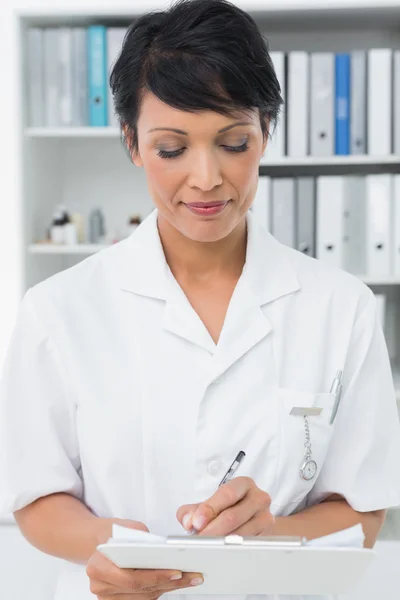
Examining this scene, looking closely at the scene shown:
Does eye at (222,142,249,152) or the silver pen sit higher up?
eye at (222,142,249,152)

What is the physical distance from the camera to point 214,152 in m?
0.97

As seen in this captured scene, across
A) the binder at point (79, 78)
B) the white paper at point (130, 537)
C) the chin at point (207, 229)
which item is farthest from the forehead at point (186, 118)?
the binder at point (79, 78)

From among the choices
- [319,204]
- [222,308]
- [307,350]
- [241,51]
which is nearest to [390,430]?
[307,350]

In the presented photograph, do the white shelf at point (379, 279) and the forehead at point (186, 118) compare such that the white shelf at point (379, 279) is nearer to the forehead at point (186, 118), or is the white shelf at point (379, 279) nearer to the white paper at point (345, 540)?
the forehead at point (186, 118)

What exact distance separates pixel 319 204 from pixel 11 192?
113 cm

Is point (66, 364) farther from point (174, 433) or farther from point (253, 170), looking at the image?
point (253, 170)

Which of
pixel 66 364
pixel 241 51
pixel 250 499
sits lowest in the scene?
pixel 250 499

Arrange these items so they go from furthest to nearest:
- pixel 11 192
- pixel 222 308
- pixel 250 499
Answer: pixel 11 192 → pixel 222 308 → pixel 250 499

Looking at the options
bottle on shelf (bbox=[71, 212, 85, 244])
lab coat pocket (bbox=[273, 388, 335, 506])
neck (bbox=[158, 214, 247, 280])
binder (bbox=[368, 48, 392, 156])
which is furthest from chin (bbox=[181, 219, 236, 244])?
bottle on shelf (bbox=[71, 212, 85, 244])

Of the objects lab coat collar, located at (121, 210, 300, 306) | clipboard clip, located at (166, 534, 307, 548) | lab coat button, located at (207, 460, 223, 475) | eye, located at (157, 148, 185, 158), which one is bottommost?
lab coat button, located at (207, 460, 223, 475)

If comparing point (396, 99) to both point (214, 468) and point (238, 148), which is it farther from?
point (214, 468)

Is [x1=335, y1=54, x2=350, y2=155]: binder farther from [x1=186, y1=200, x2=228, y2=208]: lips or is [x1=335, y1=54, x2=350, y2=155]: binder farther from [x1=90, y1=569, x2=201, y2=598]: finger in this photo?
[x1=90, y1=569, x2=201, y2=598]: finger

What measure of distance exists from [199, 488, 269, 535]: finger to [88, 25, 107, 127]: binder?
1.74 metres

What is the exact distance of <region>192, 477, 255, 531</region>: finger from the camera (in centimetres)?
86
